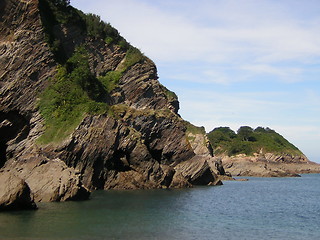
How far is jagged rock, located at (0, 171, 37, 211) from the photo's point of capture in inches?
1225

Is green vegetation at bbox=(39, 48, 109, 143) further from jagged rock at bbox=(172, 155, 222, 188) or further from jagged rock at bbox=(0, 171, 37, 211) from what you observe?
jagged rock at bbox=(0, 171, 37, 211)

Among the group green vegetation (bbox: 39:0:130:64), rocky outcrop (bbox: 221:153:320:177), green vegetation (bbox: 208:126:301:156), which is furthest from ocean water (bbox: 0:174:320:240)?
green vegetation (bbox: 208:126:301:156)

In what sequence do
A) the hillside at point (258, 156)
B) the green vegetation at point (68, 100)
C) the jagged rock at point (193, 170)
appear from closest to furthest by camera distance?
the green vegetation at point (68, 100) < the jagged rock at point (193, 170) < the hillside at point (258, 156)

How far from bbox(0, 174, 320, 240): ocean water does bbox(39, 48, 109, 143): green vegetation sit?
14210 mm

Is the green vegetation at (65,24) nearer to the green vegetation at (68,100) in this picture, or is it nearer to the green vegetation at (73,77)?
the green vegetation at (73,77)

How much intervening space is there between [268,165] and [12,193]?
11699cm

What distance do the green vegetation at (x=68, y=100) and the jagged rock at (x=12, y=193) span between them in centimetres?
1953

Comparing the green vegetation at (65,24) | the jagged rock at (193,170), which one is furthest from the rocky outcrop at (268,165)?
the green vegetation at (65,24)

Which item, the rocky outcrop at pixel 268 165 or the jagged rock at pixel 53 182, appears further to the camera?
the rocky outcrop at pixel 268 165

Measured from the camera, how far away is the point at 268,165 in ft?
450

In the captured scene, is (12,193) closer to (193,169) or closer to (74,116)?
(74,116)

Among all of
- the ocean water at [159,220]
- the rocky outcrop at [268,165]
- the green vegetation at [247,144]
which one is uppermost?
the green vegetation at [247,144]

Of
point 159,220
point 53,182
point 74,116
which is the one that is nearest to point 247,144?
point 74,116

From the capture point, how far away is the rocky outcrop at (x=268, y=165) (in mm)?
127188
